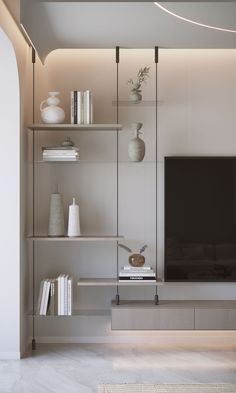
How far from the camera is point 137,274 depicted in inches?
182

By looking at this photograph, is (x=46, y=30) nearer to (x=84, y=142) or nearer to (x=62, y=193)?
(x=84, y=142)

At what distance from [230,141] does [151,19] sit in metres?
1.41

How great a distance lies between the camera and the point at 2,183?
4465 mm

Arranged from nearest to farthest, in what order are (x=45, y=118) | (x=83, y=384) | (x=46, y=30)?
(x=83, y=384), (x=46, y=30), (x=45, y=118)

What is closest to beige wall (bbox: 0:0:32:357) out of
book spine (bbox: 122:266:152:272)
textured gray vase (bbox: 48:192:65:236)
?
textured gray vase (bbox: 48:192:65:236)

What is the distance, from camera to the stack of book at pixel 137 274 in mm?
4621

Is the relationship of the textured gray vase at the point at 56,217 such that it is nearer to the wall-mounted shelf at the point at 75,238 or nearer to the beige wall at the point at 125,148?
the wall-mounted shelf at the point at 75,238

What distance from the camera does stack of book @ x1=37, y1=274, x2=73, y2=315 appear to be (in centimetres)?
461

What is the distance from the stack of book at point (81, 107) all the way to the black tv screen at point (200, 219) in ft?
2.60

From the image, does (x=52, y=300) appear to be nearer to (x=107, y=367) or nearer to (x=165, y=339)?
(x=107, y=367)

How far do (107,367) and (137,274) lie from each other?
0.82m

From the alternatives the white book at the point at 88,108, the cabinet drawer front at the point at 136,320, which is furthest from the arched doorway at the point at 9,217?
the cabinet drawer front at the point at 136,320

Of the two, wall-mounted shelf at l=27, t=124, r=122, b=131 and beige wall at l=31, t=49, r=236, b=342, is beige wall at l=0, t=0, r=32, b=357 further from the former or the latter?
beige wall at l=31, t=49, r=236, b=342

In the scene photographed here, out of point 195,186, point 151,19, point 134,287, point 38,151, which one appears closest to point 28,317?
point 134,287
